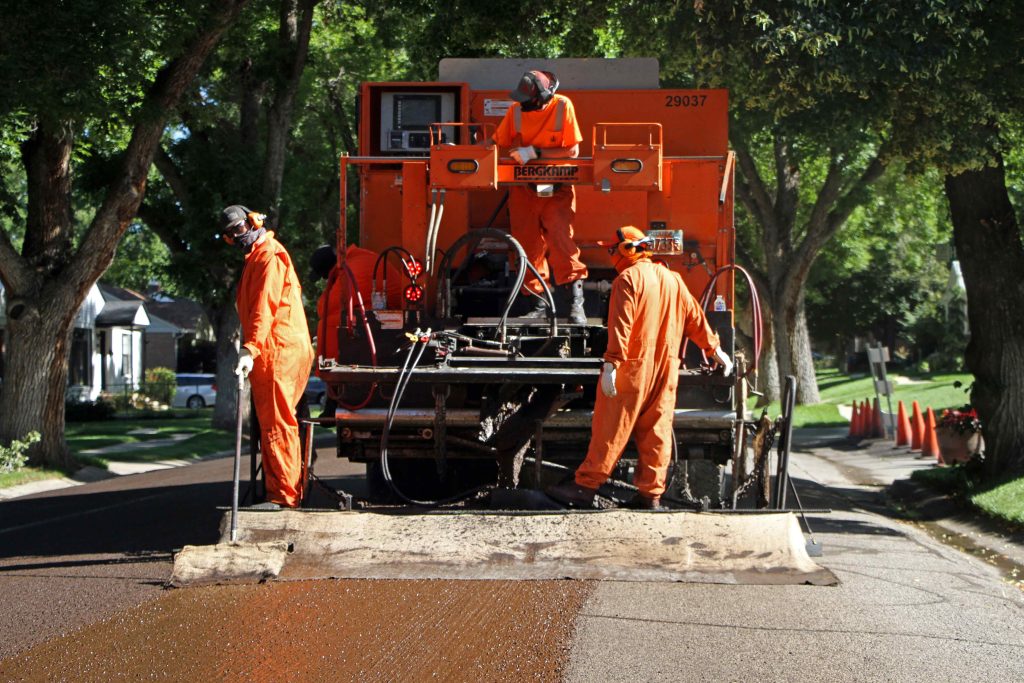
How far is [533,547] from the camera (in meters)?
Answer: 7.80

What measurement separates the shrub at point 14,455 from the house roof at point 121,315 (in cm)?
2775

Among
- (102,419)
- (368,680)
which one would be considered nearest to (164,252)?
(102,419)

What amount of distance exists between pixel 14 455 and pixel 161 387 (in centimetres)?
3003

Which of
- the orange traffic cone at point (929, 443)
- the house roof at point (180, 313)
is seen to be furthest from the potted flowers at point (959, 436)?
the house roof at point (180, 313)

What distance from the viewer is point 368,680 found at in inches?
228

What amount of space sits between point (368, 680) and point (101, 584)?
2.96 meters

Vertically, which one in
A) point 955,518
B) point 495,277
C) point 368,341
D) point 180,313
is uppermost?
point 180,313

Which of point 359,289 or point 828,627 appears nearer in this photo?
point 828,627

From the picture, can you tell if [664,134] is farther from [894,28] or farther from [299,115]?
[299,115]

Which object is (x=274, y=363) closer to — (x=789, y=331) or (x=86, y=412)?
(x=789, y=331)

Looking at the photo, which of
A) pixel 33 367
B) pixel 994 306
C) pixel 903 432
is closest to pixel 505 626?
pixel 994 306

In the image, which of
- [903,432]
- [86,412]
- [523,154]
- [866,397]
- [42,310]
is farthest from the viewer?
[866,397]

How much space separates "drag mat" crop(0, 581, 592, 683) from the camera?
5.97 metres

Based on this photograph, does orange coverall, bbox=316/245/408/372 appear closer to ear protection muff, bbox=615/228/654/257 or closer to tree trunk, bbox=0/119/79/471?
ear protection muff, bbox=615/228/654/257
